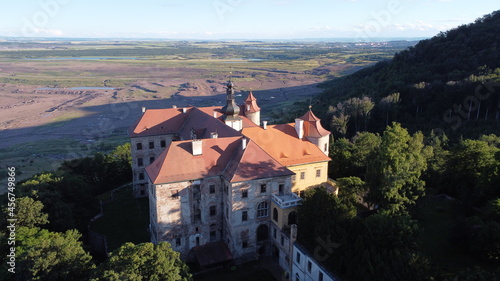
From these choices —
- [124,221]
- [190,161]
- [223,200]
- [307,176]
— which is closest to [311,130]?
[307,176]

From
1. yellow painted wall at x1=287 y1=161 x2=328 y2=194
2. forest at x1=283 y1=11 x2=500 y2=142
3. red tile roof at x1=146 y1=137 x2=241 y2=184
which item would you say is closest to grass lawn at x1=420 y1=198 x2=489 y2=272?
yellow painted wall at x1=287 y1=161 x2=328 y2=194

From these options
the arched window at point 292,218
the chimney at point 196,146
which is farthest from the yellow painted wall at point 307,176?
the chimney at point 196,146

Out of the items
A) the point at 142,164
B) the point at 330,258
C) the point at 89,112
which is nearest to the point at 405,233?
the point at 330,258

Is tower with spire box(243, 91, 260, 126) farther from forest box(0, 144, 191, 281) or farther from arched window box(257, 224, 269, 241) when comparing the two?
forest box(0, 144, 191, 281)

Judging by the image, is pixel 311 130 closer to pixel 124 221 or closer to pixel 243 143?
pixel 243 143

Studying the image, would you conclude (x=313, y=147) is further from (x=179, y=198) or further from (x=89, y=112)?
(x=89, y=112)
